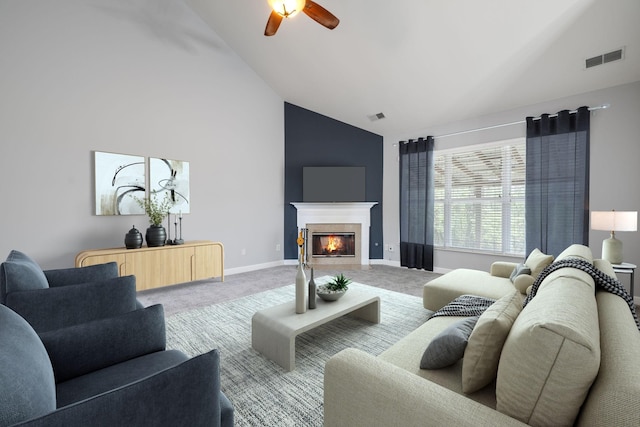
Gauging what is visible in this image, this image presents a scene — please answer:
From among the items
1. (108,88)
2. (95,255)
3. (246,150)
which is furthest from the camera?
(246,150)

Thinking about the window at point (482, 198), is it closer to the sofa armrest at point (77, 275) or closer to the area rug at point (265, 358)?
the area rug at point (265, 358)

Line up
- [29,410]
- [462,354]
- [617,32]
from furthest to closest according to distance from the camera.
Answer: [617,32], [462,354], [29,410]

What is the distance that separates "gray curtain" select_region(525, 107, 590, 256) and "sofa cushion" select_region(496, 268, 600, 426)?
3646 mm

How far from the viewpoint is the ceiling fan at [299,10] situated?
2.46 m

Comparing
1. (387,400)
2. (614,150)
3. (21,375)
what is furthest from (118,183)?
(614,150)

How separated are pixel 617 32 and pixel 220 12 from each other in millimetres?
4770

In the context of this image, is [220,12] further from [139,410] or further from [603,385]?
[603,385]

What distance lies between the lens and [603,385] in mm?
793

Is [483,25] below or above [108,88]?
above

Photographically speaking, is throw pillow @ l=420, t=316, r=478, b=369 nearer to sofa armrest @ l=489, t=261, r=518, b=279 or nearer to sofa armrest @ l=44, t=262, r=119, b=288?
sofa armrest @ l=489, t=261, r=518, b=279

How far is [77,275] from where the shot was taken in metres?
2.28

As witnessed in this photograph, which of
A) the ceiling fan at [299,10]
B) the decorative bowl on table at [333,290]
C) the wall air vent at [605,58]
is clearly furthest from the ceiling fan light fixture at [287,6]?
the wall air vent at [605,58]

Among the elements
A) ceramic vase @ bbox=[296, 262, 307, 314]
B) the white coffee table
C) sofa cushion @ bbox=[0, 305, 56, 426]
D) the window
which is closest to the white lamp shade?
the window

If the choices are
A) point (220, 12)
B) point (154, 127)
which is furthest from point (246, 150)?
point (220, 12)
